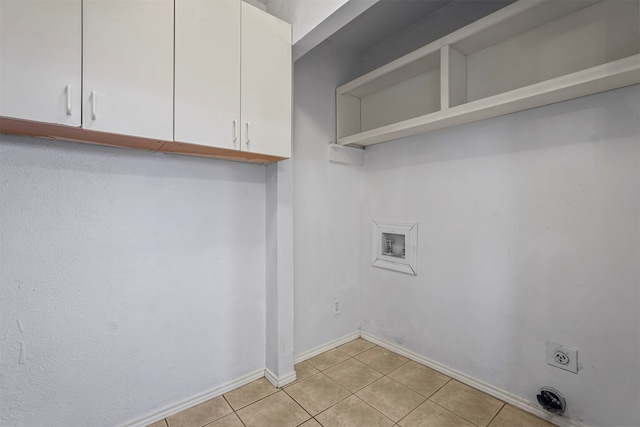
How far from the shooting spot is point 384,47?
246 centimetres

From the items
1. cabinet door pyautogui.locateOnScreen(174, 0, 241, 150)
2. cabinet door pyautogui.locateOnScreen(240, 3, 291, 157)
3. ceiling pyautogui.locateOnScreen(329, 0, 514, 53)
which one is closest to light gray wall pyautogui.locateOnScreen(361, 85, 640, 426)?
ceiling pyautogui.locateOnScreen(329, 0, 514, 53)

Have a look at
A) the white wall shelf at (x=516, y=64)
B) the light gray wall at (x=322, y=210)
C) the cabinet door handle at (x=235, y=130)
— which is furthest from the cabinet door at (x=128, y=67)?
the white wall shelf at (x=516, y=64)

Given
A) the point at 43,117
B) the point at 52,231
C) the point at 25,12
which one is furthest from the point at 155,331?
the point at 25,12

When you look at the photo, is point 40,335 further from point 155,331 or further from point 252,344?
point 252,344

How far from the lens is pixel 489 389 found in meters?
1.84

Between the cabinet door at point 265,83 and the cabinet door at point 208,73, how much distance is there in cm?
5

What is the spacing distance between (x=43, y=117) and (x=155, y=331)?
1147mm

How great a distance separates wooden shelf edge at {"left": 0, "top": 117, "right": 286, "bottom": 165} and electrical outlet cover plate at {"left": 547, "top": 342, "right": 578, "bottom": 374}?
1902mm

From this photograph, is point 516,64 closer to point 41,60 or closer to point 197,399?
point 41,60

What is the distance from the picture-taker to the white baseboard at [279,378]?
1911mm

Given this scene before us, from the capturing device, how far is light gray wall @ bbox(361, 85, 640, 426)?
1412mm

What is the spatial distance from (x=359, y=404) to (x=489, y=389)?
84 cm

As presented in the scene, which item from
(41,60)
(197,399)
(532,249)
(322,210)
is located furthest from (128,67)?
(532,249)

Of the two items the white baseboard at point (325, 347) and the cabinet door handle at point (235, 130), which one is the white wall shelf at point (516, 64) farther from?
the white baseboard at point (325, 347)
